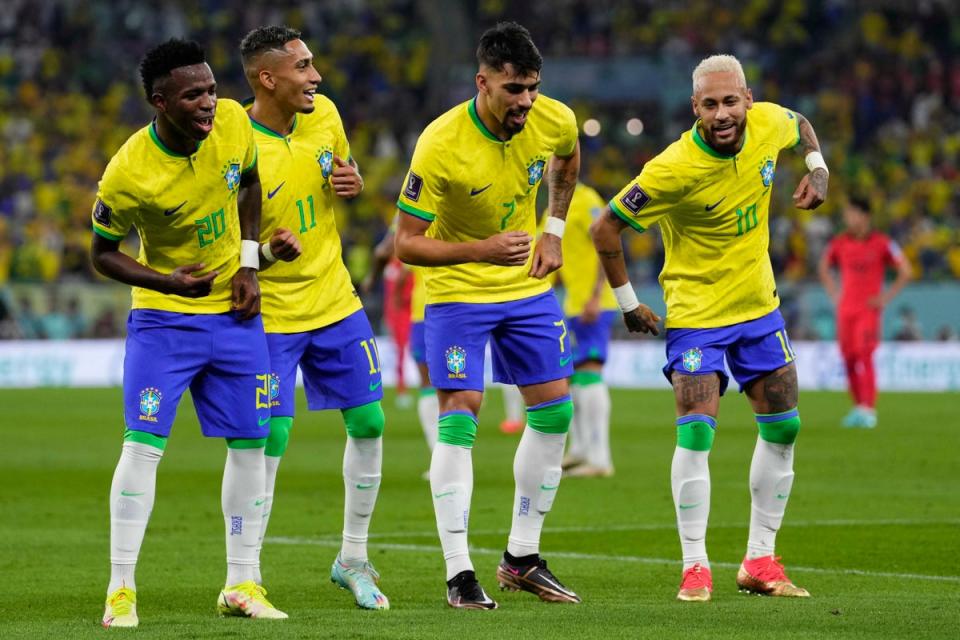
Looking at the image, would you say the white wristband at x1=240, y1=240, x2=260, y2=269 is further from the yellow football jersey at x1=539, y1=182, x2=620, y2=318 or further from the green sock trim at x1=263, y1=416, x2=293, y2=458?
the yellow football jersey at x1=539, y1=182, x2=620, y2=318

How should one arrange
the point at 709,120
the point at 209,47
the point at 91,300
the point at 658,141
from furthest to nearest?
the point at 209,47, the point at 658,141, the point at 91,300, the point at 709,120

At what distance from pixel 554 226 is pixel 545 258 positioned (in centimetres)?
26

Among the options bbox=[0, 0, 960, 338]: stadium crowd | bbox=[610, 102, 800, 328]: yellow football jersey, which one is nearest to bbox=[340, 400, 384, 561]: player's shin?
bbox=[610, 102, 800, 328]: yellow football jersey

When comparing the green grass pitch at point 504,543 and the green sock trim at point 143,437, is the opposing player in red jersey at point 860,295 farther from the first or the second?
the green sock trim at point 143,437

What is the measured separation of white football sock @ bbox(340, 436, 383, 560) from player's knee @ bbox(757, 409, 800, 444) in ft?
5.84

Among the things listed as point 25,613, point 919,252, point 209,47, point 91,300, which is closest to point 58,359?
point 91,300

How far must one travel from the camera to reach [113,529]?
6.90 m

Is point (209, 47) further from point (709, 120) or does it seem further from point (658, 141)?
point (709, 120)

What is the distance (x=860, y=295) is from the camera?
19.1m

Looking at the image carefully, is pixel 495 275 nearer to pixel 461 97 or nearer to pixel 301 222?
pixel 301 222

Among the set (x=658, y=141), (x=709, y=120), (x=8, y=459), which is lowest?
(x=8, y=459)

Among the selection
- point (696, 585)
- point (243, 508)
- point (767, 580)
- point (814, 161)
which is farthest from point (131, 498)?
point (814, 161)

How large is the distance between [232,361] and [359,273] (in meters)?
21.8

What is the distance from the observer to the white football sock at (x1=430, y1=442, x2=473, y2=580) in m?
7.44
